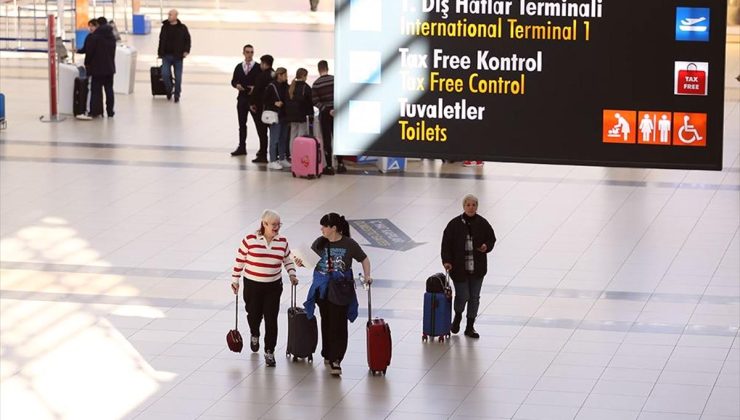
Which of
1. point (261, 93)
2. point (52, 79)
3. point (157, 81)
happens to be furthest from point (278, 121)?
point (157, 81)

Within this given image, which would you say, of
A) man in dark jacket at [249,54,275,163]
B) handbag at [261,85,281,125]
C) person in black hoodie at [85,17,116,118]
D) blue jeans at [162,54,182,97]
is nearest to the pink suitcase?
handbag at [261,85,281,125]

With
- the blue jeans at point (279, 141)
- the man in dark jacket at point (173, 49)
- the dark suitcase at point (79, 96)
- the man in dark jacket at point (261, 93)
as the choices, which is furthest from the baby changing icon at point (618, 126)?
the man in dark jacket at point (173, 49)

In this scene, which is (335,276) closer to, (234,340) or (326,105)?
(234,340)

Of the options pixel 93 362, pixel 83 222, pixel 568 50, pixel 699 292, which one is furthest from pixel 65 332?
pixel 568 50

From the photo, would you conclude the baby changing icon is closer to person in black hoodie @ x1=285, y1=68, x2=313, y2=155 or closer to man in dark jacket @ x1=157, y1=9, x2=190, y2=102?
person in black hoodie @ x1=285, y1=68, x2=313, y2=155

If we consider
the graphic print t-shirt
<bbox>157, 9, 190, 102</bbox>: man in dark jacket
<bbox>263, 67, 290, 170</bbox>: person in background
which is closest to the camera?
the graphic print t-shirt

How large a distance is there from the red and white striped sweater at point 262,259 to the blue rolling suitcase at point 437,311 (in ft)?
4.68

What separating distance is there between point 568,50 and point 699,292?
8060 mm

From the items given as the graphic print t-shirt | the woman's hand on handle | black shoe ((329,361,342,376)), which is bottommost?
black shoe ((329,361,342,376))

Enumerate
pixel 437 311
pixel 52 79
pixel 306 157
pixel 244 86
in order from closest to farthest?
pixel 437 311, pixel 306 157, pixel 244 86, pixel 52 79

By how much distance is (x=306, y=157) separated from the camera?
22.7 meters

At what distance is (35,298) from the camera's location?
16.6 meters

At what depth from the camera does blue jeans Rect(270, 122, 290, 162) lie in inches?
923

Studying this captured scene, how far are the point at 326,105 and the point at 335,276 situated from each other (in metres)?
8.98
